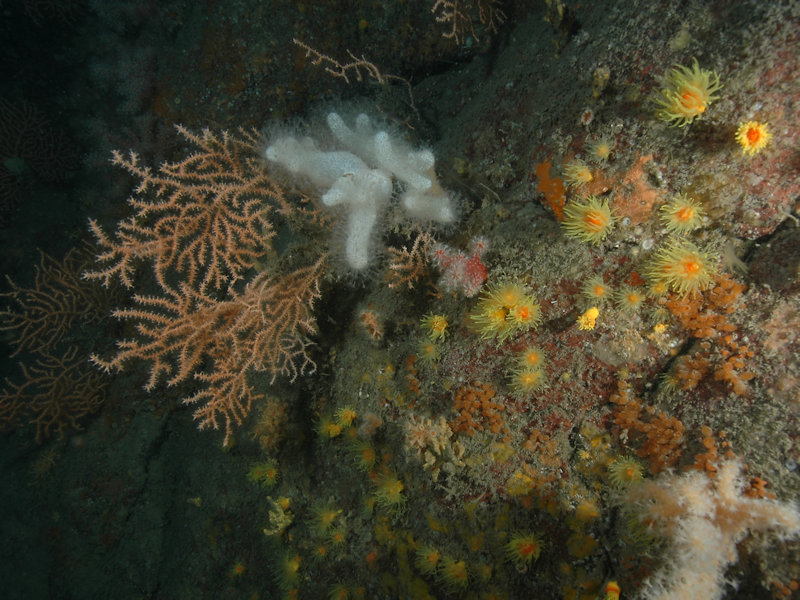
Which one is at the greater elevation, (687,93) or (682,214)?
(687,93)

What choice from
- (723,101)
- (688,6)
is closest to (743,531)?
(723,101)

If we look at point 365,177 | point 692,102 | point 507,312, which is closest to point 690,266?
point 692,102

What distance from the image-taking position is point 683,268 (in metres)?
2.57

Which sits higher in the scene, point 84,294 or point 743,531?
point 84,294

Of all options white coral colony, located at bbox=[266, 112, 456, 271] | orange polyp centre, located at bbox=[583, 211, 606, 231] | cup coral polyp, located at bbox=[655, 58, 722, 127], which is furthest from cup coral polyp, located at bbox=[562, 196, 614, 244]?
white coral colony, located at bbox=[266, 112, 456, 271]

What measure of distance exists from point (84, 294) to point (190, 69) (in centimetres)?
406

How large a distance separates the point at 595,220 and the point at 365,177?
6.80ft

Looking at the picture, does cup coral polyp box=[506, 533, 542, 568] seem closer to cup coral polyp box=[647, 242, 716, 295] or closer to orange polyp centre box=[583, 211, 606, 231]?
cup coral polyp box=[647, 242, 716, 295]

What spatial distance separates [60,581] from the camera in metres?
5.93

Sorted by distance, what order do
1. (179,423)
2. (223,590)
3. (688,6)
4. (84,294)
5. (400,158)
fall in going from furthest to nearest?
(84,294) → (179,423) → (223,590) → (400,158) → (688,6)

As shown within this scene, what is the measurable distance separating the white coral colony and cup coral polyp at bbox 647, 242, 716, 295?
5.92ft

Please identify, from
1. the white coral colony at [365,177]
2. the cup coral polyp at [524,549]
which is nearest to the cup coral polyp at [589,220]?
the white coral colony at [365,177]

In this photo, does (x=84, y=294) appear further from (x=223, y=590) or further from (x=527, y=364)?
(x=527, y=364)

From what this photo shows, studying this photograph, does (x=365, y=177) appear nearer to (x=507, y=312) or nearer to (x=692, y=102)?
(x=507, y=312)
